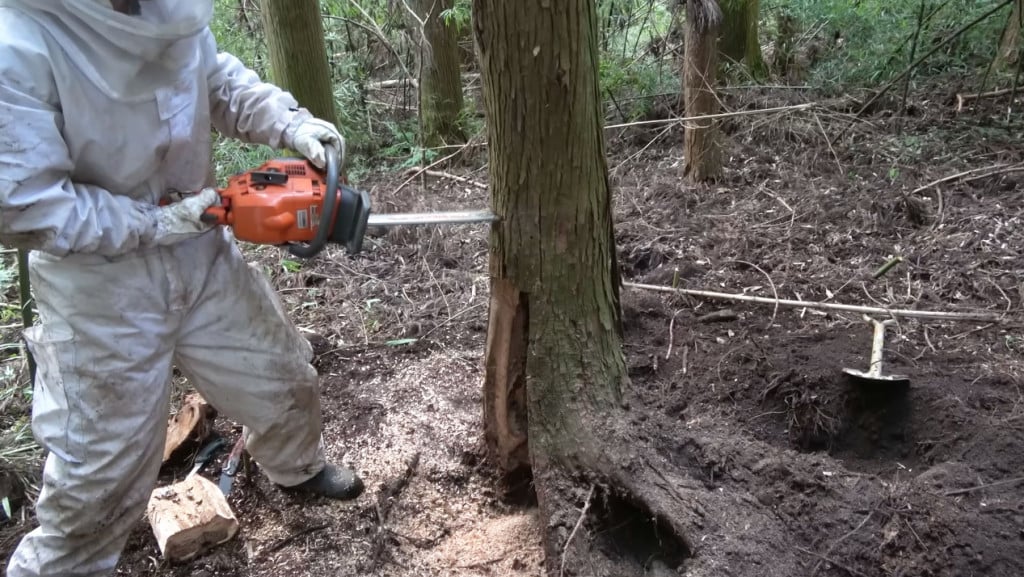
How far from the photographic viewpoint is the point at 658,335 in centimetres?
311

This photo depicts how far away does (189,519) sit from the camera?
2.28 meters

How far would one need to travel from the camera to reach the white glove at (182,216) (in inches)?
75.5

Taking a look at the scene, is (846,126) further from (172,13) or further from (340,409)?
(172,13)

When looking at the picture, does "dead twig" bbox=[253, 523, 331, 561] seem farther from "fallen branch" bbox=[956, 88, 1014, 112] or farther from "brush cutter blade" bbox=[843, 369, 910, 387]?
"fallen branch" bbox=[956, 88, 1014, 112]

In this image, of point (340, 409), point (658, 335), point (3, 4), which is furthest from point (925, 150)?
point (3, 4)

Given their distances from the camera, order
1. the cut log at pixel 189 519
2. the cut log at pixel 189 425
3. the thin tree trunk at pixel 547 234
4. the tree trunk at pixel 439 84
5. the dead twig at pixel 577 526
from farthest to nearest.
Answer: the tree trunk at pixel 439 84
the cut log at pixel 189 425
the cut log at pixel 189 519
the dead twig at pixel 577 526
the thin tree trunk at pixel 547 234

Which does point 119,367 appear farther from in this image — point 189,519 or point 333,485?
point 333,485

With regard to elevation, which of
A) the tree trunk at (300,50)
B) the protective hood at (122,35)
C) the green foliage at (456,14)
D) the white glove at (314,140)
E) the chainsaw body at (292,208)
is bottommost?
the chainsaw body at (292,208)

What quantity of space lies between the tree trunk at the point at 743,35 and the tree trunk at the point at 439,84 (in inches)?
91.0

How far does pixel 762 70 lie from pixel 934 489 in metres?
4.78

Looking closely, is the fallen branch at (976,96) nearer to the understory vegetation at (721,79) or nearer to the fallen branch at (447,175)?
the understory vegetation at (721,79)

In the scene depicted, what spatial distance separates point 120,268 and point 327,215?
2.04ft

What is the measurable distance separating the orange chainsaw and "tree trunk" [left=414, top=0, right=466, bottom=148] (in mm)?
4108

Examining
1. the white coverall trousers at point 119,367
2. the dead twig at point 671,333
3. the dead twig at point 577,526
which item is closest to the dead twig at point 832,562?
the dead twig at point 577,526
